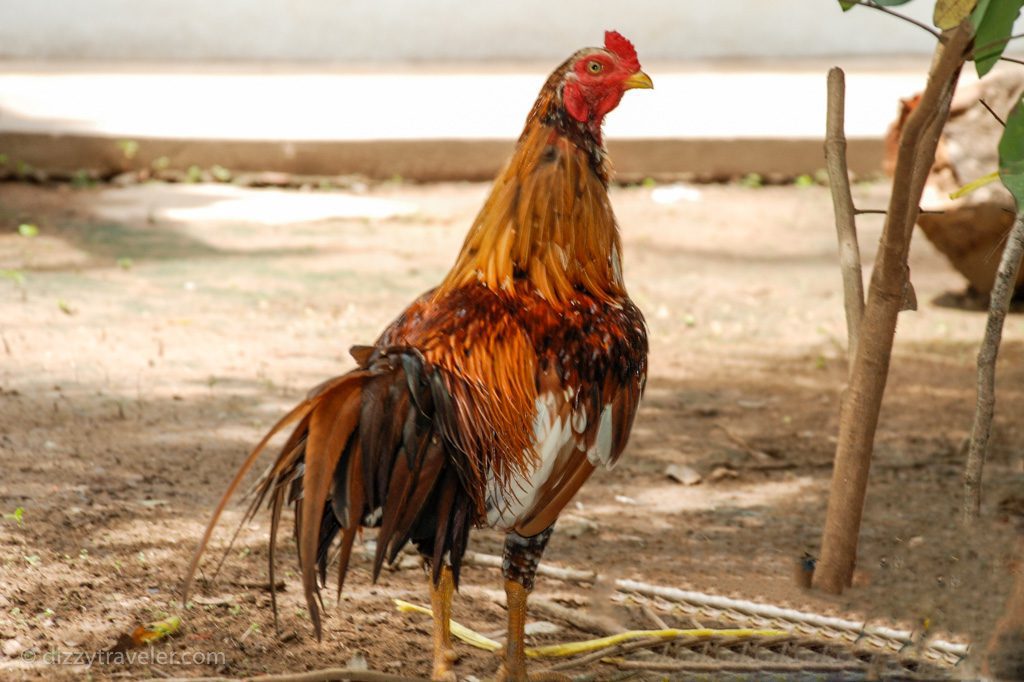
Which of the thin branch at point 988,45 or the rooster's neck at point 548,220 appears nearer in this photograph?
the thin branch at point 988,45

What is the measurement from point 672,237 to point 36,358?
4.50 metres

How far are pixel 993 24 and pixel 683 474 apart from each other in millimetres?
2539

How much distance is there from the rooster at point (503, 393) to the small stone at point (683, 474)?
1.57 m

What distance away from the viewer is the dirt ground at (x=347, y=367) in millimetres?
3387

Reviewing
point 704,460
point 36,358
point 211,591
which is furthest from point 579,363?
point 36,358

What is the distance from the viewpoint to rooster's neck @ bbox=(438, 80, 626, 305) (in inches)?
125

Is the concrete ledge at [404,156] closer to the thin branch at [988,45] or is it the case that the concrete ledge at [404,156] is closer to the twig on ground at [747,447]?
the twig on ground at [747,447]

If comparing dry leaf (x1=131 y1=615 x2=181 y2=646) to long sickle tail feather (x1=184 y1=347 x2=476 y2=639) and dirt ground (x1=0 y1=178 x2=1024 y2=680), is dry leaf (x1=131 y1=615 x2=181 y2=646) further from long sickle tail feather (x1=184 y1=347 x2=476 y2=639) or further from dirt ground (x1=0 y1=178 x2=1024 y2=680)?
long sickle tail feather (x1=184 y1=347 x2=476 y2=639)

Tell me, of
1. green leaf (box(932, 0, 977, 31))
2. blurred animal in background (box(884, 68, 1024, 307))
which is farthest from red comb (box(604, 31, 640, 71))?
blurred animal in background (box(884, 68, 1024, 307))

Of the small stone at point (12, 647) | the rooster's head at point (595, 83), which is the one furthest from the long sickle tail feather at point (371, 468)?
the rooster's head at point (595, 83)

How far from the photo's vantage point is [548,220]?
3.20m

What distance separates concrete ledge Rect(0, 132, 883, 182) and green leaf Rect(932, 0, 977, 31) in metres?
6.84

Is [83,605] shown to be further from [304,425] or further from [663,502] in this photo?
[663,502]

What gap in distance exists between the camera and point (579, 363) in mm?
3062
